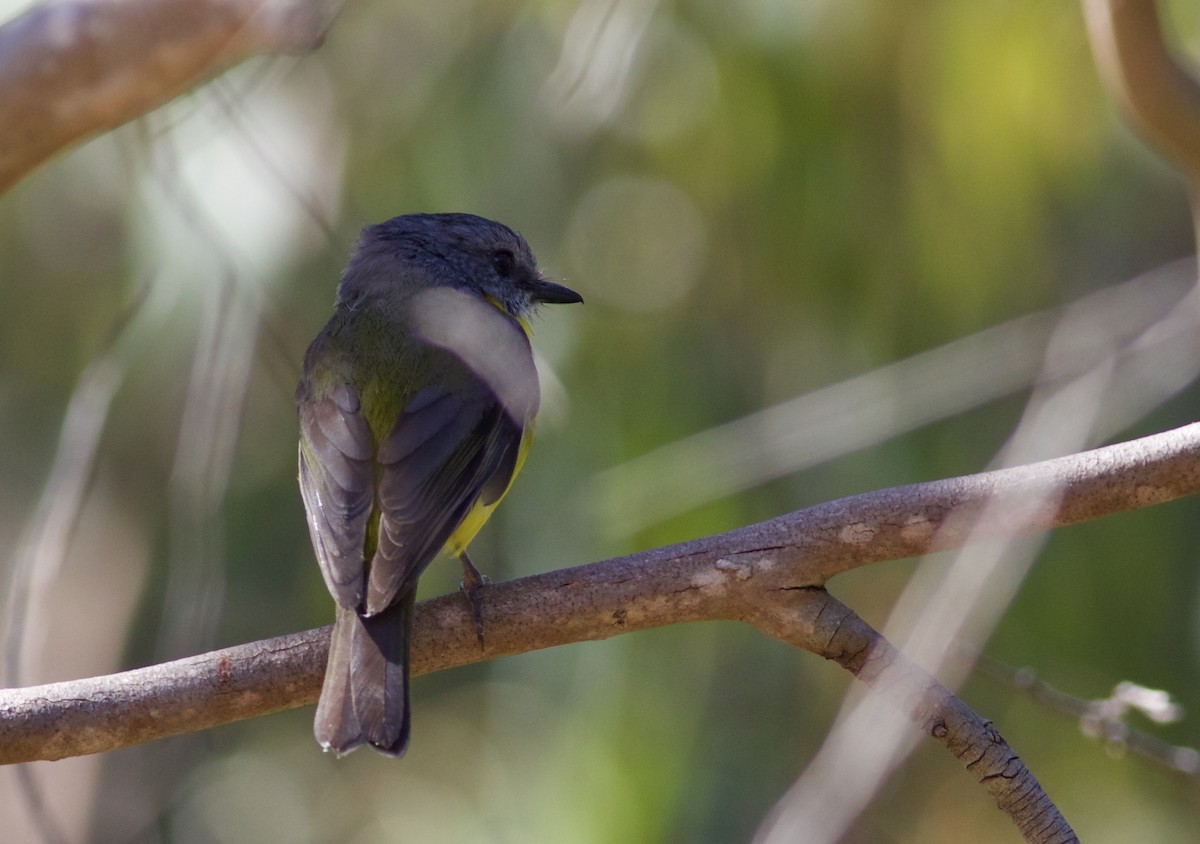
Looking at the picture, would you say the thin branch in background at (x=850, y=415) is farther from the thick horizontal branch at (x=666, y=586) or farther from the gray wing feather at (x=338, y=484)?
the thick horizontal branch at (x=666, y=586)

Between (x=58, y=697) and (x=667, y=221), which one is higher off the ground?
(x=58, y=697)

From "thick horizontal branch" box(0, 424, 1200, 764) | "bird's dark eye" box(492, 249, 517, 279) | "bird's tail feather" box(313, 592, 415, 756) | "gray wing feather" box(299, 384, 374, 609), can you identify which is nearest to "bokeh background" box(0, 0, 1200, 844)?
"bird's dark eye" box(492, 249, 517, 279)

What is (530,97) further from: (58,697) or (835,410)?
(58,697)

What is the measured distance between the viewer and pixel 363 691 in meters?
2.52

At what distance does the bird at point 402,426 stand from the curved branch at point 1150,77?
155 cm

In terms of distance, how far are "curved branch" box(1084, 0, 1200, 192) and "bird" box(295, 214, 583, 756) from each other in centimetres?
155

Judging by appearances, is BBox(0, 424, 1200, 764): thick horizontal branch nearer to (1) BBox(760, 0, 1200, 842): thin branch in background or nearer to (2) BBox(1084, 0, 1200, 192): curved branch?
(1) BBox(760, 0, 1200, 842): thin branch in background

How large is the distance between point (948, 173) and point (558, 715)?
236cm

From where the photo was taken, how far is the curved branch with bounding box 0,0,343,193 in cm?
288

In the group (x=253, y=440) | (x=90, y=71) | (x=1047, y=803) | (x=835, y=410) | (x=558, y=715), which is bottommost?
(x=253, y=440)

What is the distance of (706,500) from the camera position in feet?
13.5

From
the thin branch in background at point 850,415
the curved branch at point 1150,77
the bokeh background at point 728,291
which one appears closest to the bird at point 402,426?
the bokeh background at point 728,291

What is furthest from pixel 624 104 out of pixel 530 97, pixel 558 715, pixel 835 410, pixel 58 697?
pixel 58 697

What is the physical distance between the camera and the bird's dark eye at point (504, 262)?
4039mm
